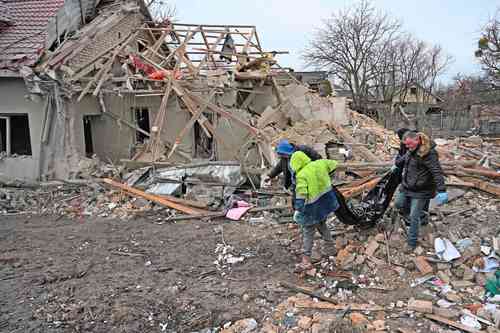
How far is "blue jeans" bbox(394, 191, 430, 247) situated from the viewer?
5.59m

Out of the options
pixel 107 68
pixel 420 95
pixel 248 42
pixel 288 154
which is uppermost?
pixel 420 95

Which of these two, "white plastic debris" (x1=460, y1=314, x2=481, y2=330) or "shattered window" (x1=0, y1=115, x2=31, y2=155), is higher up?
"shattered window" (x1=0, y1=115, x2=31, y2=155)

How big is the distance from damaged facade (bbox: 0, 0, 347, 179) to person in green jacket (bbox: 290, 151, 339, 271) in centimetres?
475

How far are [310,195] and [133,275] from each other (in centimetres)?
278

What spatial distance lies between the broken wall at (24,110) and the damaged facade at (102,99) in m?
0.03

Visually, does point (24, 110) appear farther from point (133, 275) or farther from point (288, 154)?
point (288, 154)

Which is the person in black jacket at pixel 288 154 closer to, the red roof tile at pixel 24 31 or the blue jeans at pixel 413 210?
the blue jeans at pixel 413 210

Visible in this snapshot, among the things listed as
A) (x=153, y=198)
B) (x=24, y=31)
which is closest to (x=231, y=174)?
(x=153, y=198)

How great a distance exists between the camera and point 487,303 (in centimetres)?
467

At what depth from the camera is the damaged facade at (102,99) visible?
10.5 metres

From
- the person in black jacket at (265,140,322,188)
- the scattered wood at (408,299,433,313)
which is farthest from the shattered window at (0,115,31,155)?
the scattered wood at (408,299,433,313)

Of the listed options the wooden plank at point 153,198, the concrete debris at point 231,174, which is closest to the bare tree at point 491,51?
the concrete debris at point 231,174

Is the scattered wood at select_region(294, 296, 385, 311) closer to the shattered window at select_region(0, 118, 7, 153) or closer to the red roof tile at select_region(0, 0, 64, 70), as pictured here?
the red roof tile at select_region(0, 0, 64, 70)

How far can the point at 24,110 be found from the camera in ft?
35.7
